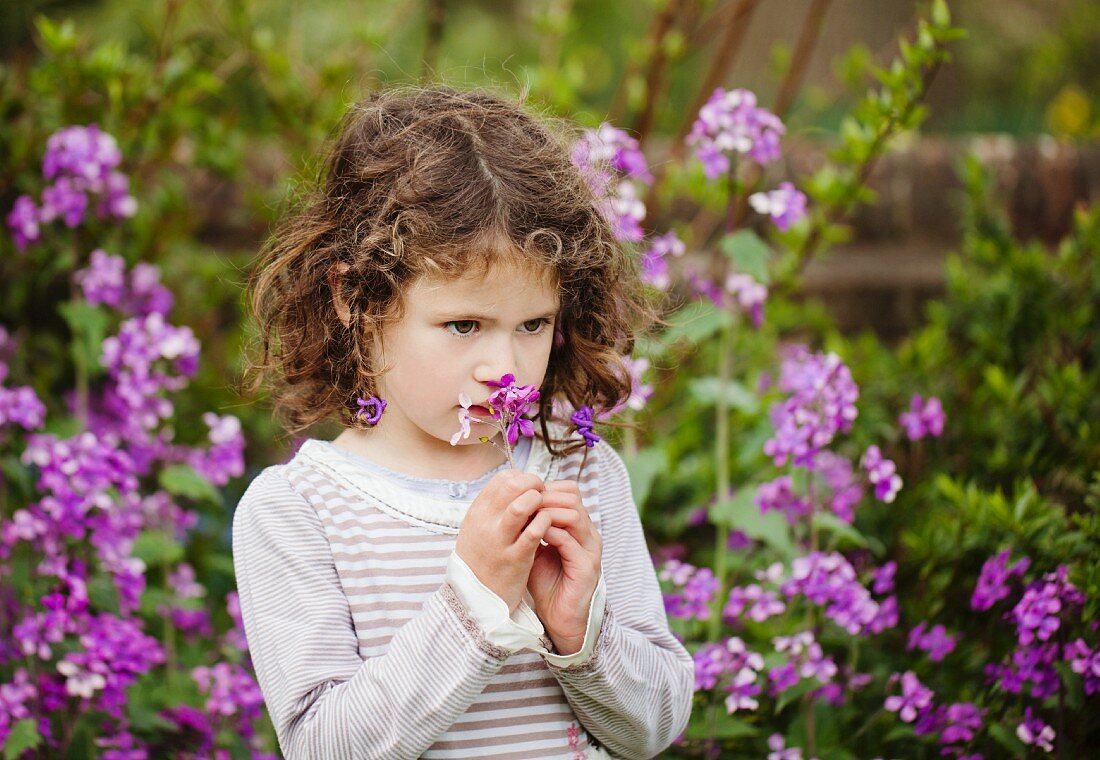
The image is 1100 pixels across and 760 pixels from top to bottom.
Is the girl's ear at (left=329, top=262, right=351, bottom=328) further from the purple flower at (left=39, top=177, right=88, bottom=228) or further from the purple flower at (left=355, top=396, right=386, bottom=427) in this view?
the purple flower at (left=39, top=177, right=88, bottom=228)

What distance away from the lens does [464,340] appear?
4.83ft

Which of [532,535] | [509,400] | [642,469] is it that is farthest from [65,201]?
[532,535]

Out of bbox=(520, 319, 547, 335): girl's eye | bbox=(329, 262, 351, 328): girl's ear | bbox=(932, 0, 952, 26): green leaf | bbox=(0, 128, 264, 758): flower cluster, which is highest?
bbox=(932, 0, 952, 26): green leaf

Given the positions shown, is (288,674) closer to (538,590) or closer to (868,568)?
(538,590)

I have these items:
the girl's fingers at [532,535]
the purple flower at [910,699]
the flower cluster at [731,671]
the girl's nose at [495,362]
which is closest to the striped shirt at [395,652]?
the girl's fingers at [532,535]

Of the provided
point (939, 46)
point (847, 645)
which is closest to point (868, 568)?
point (847, 645)

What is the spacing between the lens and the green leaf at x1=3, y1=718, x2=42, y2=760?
6.40ft

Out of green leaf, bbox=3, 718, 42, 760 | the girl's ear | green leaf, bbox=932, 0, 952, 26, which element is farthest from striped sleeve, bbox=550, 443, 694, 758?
green leaf, bbox=932, 0, 952, 26

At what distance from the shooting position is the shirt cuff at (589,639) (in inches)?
56.3

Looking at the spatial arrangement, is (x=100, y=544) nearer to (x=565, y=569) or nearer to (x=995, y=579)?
(x=565, y=569)

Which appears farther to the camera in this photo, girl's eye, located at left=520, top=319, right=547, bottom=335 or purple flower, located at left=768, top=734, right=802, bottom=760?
purple flower, located at left=768, top=734, right=802, bottom=760

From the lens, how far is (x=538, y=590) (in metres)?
1.46

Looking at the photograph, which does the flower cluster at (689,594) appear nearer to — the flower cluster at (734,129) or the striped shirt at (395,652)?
the striped shirt at (395,652)

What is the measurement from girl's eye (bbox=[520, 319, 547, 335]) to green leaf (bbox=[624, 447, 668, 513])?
0.72m
